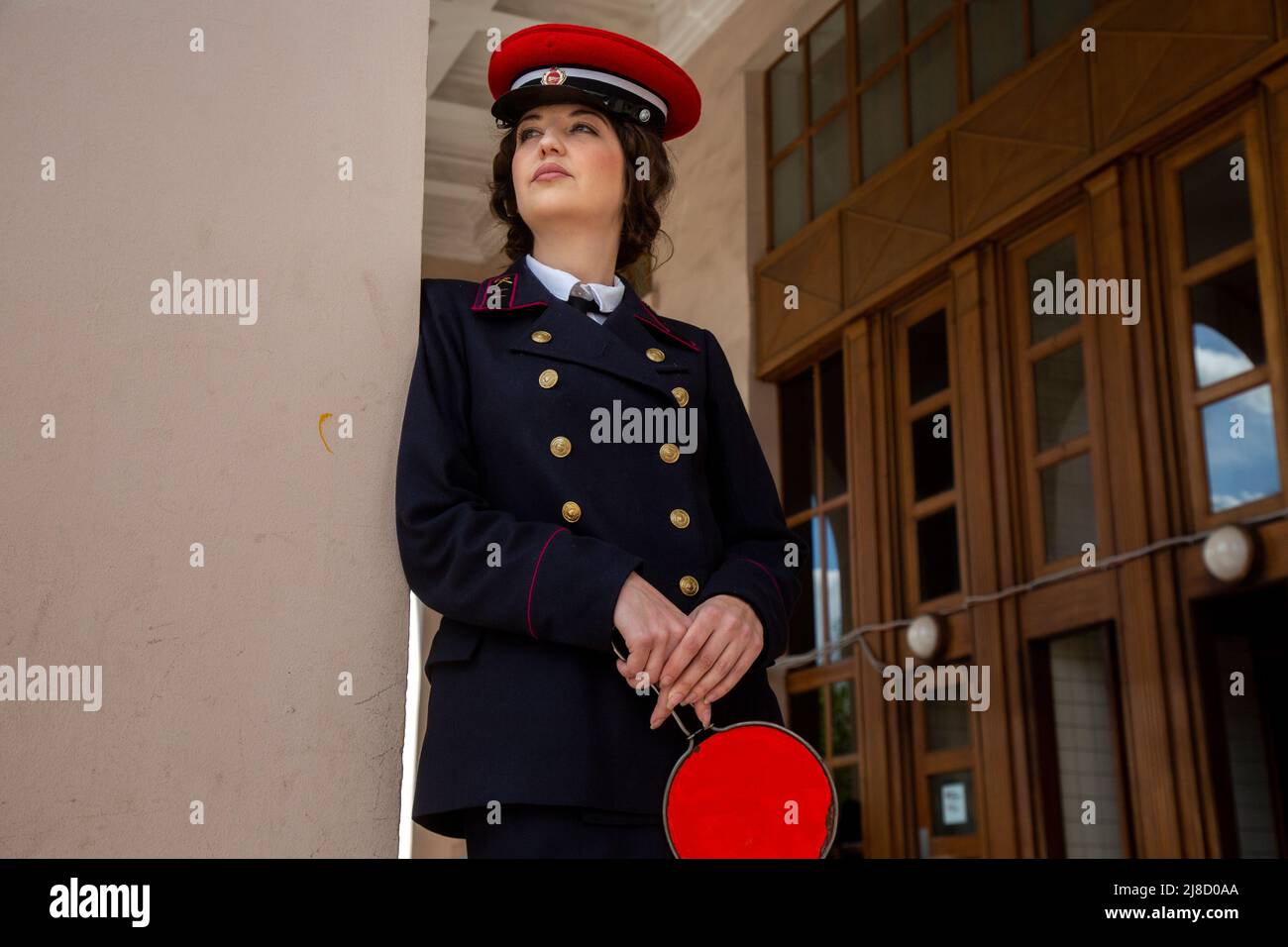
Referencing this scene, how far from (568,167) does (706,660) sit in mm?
589

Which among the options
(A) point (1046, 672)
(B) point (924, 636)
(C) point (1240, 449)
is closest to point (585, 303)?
(C) point (1240, 449)

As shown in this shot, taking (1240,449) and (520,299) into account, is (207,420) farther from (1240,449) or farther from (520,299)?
(1240,449)

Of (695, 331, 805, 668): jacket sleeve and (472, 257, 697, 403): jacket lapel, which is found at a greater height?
Answer: (472, 257, 697, 403): jacket lapel

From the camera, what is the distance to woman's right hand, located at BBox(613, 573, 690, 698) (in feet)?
4.25

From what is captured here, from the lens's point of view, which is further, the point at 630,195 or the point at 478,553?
the point at 630,195

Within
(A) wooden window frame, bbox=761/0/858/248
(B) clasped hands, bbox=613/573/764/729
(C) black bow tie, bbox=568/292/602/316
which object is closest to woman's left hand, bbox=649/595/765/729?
(B) clasped hands, bbox=613/573/764/729

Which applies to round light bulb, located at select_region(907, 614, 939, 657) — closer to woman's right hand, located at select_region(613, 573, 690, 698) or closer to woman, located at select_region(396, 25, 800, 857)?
woman, located at select_region(396, 25, 800, 857)

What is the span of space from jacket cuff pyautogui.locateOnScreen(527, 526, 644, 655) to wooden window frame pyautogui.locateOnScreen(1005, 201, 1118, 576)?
363 cm

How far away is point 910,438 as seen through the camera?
5633mm

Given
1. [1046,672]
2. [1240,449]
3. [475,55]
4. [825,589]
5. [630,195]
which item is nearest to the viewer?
[630,195]

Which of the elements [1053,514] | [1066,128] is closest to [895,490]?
[1053,514]

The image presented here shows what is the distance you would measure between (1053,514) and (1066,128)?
1303 millimetres

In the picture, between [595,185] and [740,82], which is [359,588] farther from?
[740,82]
